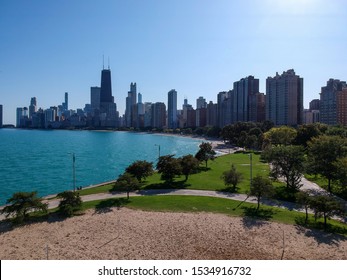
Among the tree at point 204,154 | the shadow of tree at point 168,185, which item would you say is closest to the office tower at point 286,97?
the tree at point 204,154

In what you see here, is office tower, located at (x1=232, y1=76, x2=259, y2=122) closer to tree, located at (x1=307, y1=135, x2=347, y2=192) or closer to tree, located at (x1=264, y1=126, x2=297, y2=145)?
tree, located at (x1=264, y1=126, x2=297, y2=145)

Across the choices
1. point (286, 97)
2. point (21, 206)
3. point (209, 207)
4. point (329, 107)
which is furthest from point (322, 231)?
point (286, 97)

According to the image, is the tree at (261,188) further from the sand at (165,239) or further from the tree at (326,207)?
the tree at (326,207)

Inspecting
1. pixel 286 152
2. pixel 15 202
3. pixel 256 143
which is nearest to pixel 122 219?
pixel 15 202

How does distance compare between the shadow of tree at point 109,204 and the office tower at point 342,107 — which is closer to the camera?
the shadow of tree at point 109,204

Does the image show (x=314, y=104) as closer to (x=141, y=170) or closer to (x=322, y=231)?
(x=141, y=170)

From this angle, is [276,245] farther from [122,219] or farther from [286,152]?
[286,152]
